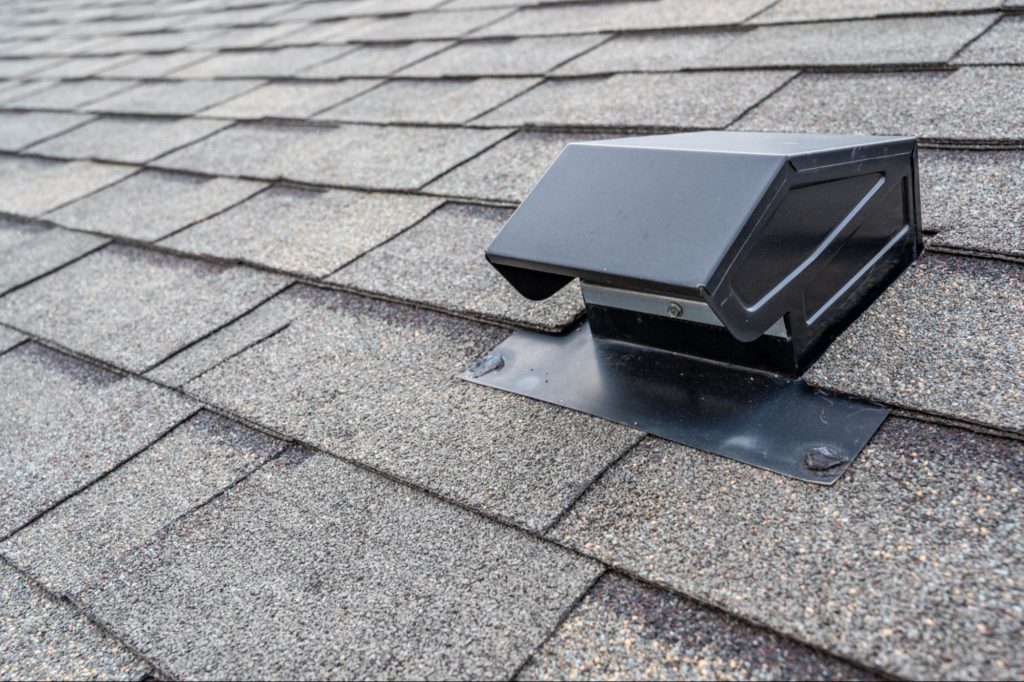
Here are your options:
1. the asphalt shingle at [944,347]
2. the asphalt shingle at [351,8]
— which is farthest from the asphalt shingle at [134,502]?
the asphalt shingle at [351,8]

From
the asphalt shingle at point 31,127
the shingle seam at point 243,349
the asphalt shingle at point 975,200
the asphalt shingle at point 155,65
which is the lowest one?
the shingle seam at point 243,349

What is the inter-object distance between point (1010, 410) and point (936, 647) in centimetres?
49

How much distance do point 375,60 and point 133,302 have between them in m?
2.28

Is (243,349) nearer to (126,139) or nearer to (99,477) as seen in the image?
(99,477)

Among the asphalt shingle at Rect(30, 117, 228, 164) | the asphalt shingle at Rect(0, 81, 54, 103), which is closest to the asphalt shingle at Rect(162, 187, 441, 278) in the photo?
the asphalt shingle at Rect(30, 117, 228, 164)

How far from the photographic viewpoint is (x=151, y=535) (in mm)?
1700

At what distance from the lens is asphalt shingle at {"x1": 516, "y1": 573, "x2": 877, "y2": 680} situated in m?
1.10

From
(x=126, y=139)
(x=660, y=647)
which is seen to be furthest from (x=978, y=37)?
(x=126, y=139)

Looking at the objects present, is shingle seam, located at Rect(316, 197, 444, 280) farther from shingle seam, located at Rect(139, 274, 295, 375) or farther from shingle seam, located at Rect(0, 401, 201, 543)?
shingle seam, located at Rect(0, 401, 201, 543)

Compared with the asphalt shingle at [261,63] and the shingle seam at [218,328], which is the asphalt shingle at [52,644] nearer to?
the shingle seam at [218,328]

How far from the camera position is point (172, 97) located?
4.97 m

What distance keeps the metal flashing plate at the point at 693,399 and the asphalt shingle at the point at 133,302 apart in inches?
39.5

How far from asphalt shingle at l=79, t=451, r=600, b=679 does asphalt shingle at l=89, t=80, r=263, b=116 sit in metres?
3.50

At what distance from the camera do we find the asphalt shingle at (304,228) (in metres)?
2.67
